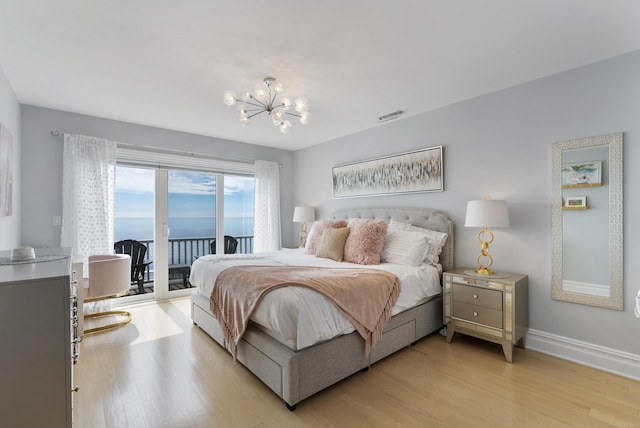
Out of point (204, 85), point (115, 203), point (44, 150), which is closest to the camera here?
point (204, 85)

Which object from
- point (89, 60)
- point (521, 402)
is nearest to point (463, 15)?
point (521, 402)

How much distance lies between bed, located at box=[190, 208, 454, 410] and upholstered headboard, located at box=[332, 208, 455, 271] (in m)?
0.10

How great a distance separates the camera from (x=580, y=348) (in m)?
2.52

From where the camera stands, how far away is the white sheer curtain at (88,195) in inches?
138

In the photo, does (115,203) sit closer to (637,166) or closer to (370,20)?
(370,20)

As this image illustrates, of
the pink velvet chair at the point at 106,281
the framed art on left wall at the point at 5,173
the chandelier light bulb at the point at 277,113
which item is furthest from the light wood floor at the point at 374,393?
the chandelier light bulb at the point at 277,113

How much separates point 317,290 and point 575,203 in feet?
7.72

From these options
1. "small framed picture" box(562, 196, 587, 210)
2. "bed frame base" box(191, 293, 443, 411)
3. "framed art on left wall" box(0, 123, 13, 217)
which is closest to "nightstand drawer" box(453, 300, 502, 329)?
"bed frame base" box(191, 293, 443, 411)

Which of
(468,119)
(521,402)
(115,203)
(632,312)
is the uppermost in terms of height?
(468,119)

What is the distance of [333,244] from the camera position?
3.43 meters

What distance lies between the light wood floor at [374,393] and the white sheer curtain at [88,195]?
52.9 inches

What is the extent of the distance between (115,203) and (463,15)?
4306 millimetres

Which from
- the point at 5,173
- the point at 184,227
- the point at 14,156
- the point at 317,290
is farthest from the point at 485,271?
the point at 14,156

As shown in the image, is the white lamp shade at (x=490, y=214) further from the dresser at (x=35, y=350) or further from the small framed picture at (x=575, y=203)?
the dresser at (x=35, y=350)
